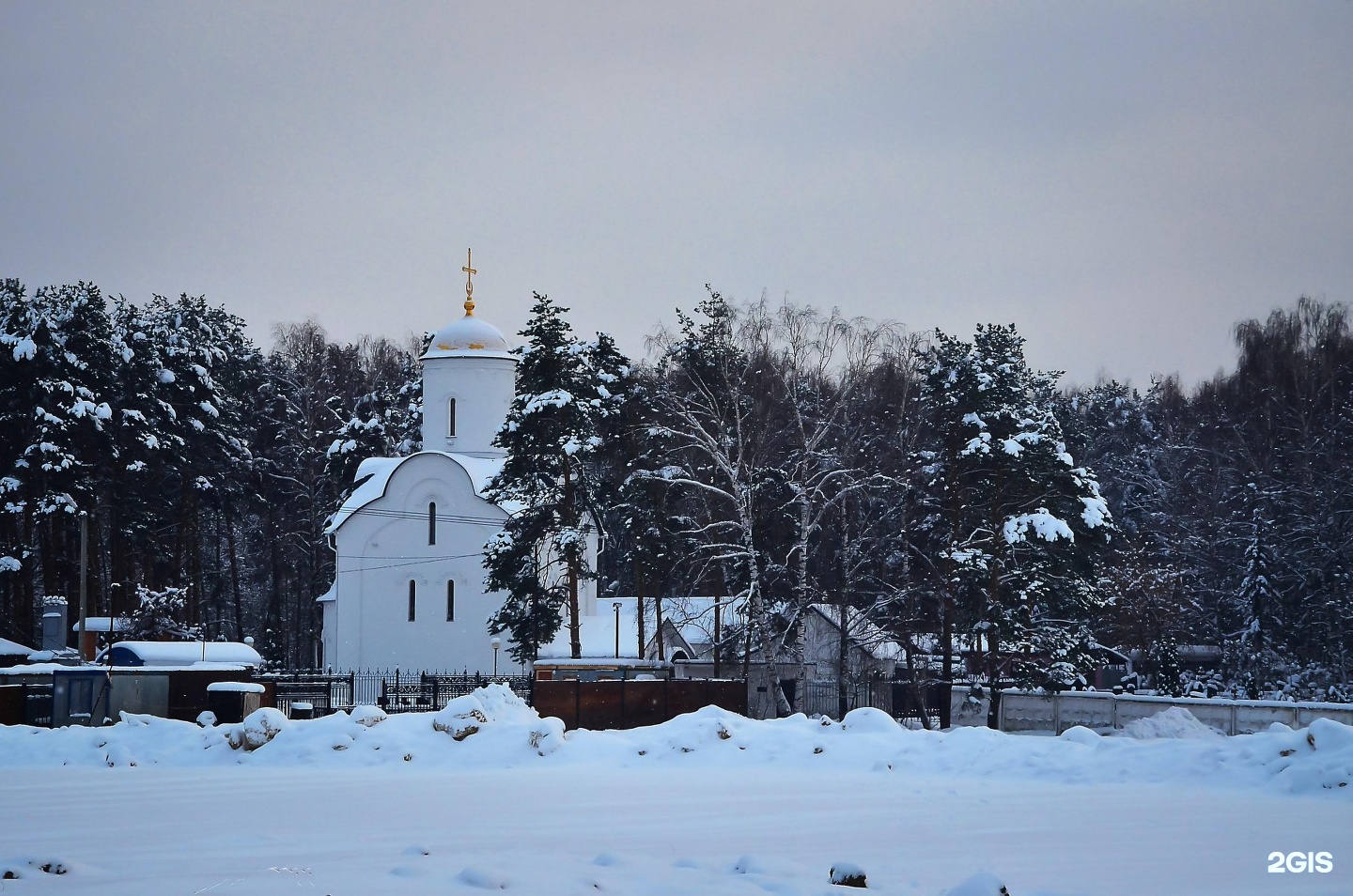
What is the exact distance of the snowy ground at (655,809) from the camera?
950 centimetres

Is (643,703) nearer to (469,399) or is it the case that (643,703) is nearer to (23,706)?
(23,706)

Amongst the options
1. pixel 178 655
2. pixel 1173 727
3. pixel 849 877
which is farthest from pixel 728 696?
pixel 849 877

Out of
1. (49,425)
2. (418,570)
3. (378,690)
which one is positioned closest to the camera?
(378,690)

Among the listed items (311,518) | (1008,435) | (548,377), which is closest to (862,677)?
(1008,435)

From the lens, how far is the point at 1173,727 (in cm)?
2217

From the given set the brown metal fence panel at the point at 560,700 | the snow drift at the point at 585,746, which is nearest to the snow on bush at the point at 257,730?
the snow drift at the point at 585,746

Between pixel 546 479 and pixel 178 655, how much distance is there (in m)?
11.8

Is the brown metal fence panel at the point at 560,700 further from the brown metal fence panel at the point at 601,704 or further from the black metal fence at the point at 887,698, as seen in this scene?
the black metal fence at the point at 887,698

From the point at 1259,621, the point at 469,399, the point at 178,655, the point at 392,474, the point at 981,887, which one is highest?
the point at 469,399

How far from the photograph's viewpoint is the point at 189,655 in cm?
2844

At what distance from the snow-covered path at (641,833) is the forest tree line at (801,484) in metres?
13.1

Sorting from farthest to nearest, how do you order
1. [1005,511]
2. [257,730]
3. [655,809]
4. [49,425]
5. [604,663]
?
[49,425] < [604,663] < [1005,511] < [257,730] < [655,809]

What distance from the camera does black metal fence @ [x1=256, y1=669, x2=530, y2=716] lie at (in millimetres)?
28125

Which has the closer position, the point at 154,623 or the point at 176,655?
the point at 176,655
